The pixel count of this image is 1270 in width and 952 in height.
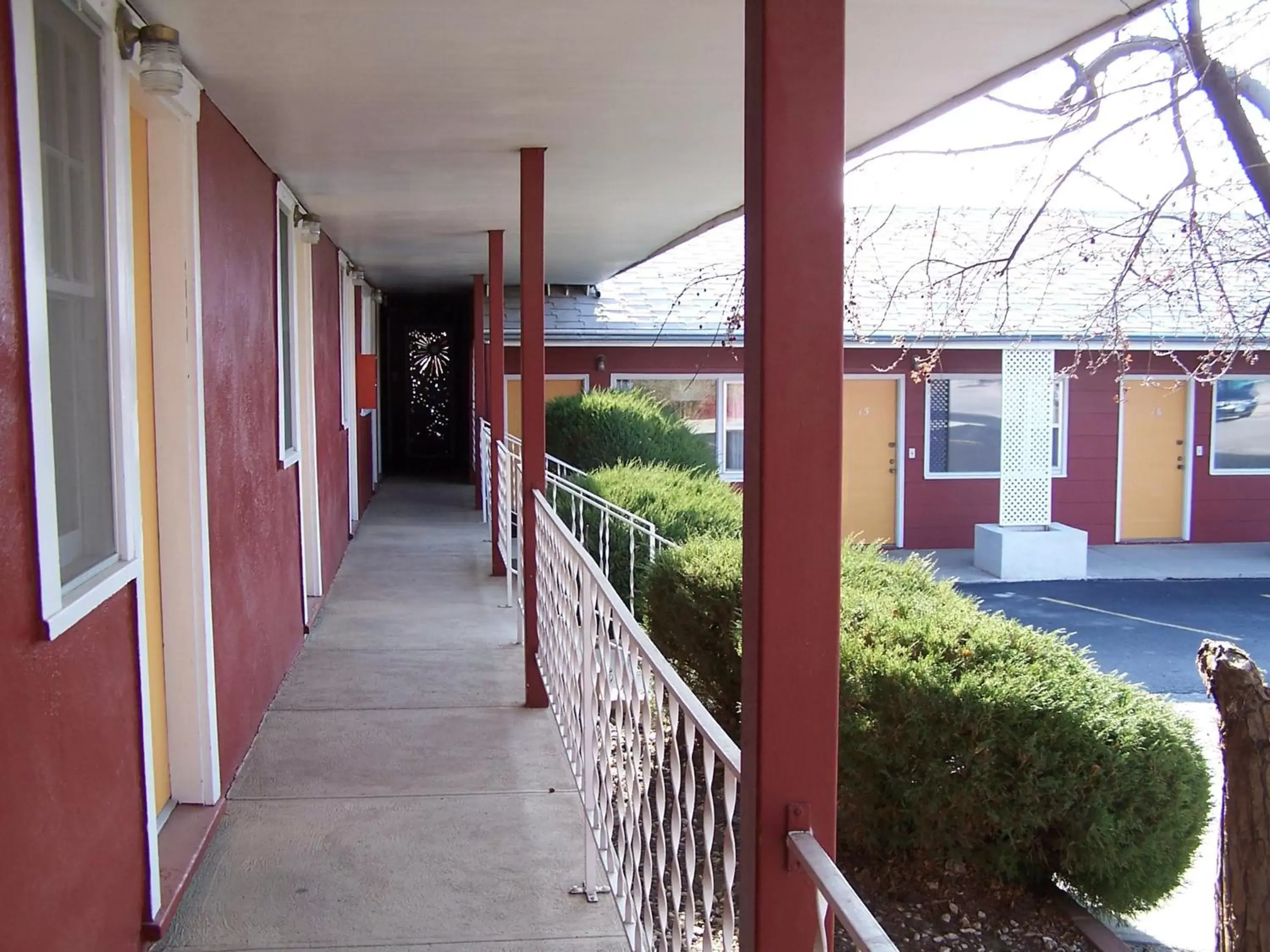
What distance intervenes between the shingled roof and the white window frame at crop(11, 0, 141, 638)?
1723 millimetres

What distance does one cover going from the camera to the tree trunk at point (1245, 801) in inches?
106

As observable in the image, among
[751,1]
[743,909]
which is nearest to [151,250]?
[751,1]

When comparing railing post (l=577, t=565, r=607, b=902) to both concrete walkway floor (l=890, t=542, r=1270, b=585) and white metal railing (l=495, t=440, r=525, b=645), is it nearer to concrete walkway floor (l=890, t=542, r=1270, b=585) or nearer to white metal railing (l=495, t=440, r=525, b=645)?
white metal railing (l=495, t=440, r=525, b=645)

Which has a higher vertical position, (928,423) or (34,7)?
(34,7)

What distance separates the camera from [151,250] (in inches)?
152

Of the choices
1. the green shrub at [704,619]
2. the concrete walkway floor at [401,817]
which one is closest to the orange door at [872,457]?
the concrete walkway floor at [401,817]

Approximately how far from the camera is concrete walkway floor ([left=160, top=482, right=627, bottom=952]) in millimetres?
3410

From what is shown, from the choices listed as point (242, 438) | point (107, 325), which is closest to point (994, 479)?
point (242, 438)

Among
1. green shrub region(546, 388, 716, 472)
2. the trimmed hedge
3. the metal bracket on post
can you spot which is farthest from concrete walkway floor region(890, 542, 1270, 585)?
the metal bracket on post

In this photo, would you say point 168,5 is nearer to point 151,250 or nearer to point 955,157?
point 151,250

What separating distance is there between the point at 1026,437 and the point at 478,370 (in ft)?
22.6

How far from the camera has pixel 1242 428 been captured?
16.3 meters

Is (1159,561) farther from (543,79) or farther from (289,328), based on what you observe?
(543,79)

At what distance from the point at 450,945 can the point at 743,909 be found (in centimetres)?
170
